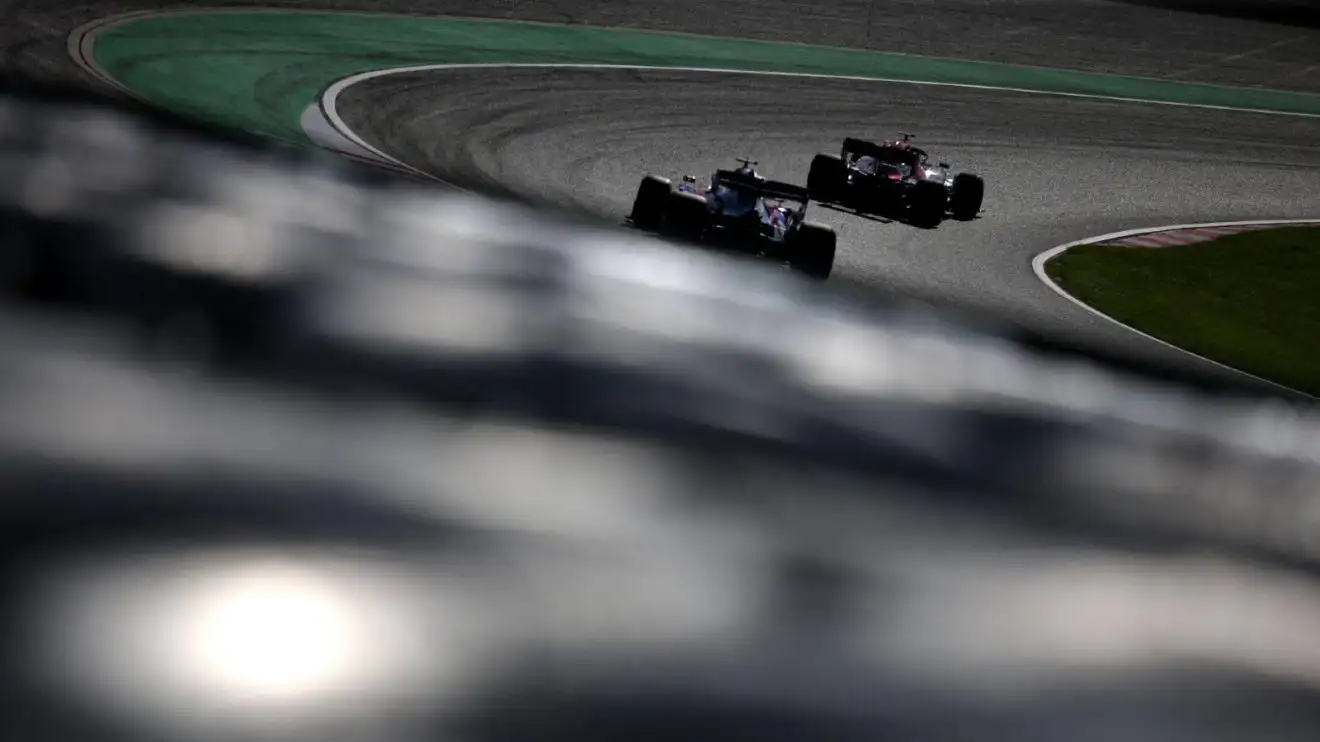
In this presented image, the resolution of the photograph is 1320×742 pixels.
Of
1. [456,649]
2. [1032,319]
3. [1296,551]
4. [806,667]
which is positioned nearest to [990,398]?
[1296,551]

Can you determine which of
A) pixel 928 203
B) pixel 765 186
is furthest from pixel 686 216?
pixel 928 203

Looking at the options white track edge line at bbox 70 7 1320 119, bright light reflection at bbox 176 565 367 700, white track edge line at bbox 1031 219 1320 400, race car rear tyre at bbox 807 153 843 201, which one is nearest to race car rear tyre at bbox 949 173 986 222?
white track edge line at bbox 1031 219 1320 400

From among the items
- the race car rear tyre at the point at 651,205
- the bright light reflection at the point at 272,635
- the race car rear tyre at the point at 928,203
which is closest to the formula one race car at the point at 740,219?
the race car rear tyre at the point at 651,205

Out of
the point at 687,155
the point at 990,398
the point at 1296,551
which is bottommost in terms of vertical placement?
the point at 1296,551

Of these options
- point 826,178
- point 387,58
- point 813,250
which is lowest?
point 813,250

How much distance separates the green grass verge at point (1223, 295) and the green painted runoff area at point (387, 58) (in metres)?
Result: 8.48

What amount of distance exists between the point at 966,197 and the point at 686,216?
5969mm

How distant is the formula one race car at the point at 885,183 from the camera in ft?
58.2

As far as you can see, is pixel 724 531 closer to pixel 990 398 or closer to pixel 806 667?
pixel 806 667

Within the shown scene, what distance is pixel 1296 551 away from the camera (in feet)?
10.8

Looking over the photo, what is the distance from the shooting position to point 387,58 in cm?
2172

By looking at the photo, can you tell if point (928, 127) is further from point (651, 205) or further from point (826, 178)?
point (651, 205)

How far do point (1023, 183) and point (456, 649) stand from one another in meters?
21.2

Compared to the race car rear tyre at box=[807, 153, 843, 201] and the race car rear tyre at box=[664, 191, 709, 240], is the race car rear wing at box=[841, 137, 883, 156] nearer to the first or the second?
the race car rear tyre at box=[807, 153, 843, 201]
